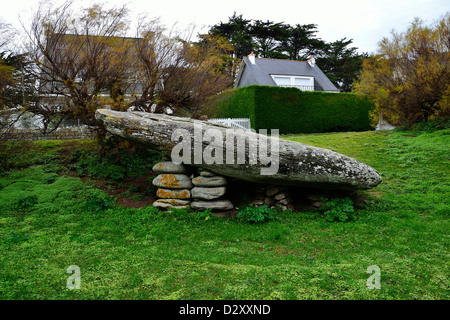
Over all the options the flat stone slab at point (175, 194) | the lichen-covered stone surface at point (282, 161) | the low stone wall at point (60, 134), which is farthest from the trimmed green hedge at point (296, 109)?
the flat stone slab at point (175, 194)

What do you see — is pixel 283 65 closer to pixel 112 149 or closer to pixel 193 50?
pixel 193 50

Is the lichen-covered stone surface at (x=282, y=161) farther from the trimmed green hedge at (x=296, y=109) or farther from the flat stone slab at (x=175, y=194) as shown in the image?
the trimmed green hedge at (x=296, y=109)

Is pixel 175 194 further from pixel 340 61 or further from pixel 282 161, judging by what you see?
pixel 340 61

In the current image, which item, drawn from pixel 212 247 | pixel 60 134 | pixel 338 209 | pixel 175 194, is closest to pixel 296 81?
pixel 60 134

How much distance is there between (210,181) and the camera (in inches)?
277

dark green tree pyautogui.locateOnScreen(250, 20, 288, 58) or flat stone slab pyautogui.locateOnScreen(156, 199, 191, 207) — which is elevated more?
dark green tree pyautogui.locateOnScreen(250, 20, 288, 58)

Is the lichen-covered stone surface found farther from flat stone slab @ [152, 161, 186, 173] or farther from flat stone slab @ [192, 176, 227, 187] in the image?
flat stone slab @ [152, 161, 186, 173]

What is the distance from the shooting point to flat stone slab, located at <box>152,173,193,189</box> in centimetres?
722

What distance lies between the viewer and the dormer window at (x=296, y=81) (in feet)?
95.6

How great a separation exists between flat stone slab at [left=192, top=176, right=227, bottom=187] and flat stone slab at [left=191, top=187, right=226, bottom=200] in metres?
0.10

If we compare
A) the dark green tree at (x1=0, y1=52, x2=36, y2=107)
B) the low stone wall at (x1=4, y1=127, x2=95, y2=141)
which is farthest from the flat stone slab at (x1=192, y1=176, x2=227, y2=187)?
the low stone wall at (x1=4, y1=127, x2=95, y2=141)

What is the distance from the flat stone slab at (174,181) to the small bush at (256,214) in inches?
61.1

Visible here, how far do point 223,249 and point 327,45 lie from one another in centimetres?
4182

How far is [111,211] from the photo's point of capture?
6.81 m
